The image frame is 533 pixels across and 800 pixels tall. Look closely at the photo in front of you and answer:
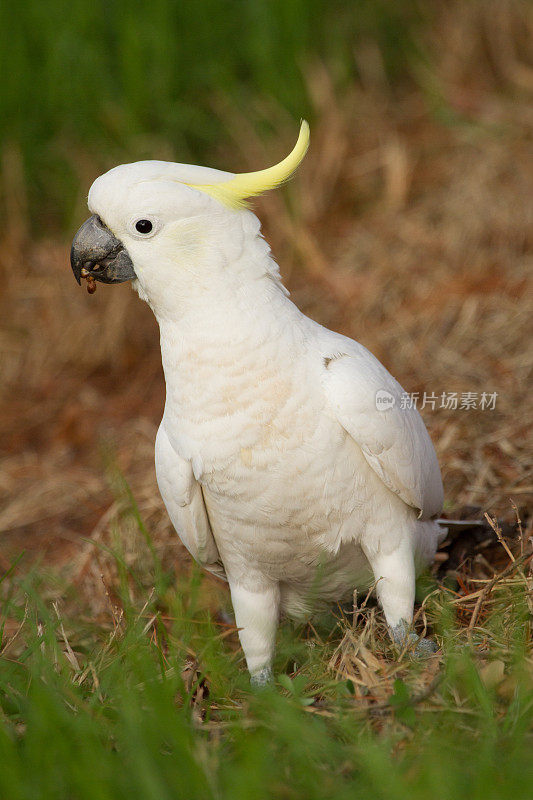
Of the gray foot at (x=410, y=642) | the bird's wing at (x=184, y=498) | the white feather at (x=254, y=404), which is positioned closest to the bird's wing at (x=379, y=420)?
the white feather at (x=254, y=404)

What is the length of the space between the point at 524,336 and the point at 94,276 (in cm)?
213

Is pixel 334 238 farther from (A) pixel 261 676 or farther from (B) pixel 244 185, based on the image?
(A) pixel 261 676

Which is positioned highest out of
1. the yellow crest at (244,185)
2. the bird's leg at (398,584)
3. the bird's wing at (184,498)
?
the yellow crest at (244,185)

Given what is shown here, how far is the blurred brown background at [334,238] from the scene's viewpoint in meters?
3.87

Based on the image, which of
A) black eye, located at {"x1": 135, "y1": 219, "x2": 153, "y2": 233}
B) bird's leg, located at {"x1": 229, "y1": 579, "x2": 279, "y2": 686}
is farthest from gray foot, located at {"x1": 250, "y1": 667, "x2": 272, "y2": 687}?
black eye, located at {"x1": 135, "y1": 219, "x2": 153, "y2": 233}

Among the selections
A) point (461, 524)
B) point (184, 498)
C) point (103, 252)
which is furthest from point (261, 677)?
point (103, 252)

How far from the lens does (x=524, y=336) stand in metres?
3.69

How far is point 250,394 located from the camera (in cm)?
206

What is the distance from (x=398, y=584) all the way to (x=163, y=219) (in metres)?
1.11

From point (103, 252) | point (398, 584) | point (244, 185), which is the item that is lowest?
point (398, 584)

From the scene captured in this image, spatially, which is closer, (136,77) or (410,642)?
(410,642)

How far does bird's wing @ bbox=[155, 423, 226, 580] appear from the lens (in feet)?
7.23

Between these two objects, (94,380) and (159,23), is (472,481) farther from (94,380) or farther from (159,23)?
(159,23)

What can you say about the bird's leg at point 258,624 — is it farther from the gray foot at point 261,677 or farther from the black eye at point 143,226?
the black eye at point 143,226
